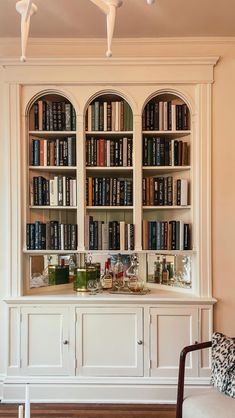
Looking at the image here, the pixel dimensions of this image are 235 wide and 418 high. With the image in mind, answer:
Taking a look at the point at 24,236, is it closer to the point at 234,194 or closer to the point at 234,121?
the point at 234,194

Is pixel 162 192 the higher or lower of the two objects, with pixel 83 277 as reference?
higher

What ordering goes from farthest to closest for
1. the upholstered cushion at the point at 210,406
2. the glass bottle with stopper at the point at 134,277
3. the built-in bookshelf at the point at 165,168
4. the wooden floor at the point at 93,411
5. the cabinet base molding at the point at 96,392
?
the glass bottle with stopper at the point at 134,277
the built-in bookshelf at the point at 165,168
the cabinet base molding at the point at 96,392
the wooden floor at the point at 93,411
the upholstered cushion at the point at 210,406

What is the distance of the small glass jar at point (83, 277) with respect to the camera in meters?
3.06

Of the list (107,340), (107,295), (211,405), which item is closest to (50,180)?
(107,295)

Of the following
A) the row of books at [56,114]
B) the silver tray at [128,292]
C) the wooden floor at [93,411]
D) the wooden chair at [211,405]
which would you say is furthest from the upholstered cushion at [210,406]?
the row of books at [56,114]

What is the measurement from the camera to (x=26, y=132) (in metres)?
2.97

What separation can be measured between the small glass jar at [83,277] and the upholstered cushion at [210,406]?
123cm

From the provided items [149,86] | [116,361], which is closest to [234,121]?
[149,86]

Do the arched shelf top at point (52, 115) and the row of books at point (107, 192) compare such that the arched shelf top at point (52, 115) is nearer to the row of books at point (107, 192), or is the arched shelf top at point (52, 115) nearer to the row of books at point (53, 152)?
the row of books at point (53, 152)

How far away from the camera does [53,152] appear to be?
300 cm

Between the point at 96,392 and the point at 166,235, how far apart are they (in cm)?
135

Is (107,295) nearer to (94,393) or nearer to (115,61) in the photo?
(94,393)

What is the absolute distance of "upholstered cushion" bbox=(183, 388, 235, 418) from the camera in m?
1.96

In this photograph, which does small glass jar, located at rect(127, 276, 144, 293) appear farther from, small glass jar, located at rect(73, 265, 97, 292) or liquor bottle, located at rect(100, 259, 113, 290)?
small glass jar, located at rect(73, 265, 97, 292)
